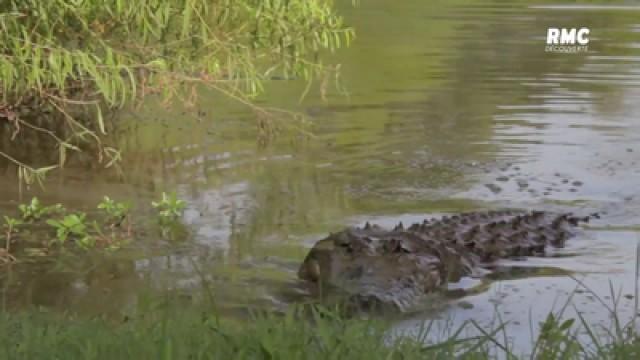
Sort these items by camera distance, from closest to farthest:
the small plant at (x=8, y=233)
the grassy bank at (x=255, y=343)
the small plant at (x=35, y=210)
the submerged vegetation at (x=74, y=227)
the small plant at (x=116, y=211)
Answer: the grassy bank at (x=255, y=343) < the small plant at (x=8, y=233) < the submerged vegetation at (x=74, y=227) < the small plant at (x=116, y=211) < the small plant at (x=35, y=210)

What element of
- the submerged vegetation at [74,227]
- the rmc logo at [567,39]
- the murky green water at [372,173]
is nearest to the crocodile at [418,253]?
the murky green water at [372,173]

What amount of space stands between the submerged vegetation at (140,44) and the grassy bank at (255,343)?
361cm

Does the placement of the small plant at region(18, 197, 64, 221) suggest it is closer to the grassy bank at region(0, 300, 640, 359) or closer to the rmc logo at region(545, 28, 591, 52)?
the grassy bank at region(0, 300, 640, 359)

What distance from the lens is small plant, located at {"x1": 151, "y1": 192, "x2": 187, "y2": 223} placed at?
8.12 metres

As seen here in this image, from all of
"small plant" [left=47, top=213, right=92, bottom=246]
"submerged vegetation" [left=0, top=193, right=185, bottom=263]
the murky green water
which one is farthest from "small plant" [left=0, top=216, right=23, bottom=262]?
"small plant" [left=47, top=213, right=92, bottom=246]

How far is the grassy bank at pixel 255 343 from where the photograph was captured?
3.48 meters

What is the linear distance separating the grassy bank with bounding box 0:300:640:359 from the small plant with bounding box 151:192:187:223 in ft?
12.9

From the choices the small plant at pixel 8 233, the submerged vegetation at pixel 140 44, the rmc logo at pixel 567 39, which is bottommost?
the small plant at pixel 8 233

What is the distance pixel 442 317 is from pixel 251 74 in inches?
129

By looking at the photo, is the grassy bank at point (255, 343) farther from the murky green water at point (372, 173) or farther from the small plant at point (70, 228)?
the small plant at point (70, 228)

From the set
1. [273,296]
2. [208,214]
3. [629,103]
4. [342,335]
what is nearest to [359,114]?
[629,103]

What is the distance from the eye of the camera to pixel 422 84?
47.9 feet

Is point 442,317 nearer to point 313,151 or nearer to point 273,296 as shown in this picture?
point 273,296

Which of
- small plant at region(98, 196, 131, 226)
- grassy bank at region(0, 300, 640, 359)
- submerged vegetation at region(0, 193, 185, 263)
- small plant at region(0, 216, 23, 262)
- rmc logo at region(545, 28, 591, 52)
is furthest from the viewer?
rmc logo at region(545, 28, 591, 52)
